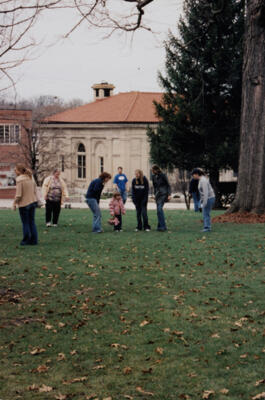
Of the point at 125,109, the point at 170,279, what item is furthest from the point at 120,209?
the point at 125,109

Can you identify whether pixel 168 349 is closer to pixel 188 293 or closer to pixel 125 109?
pixel 188 293

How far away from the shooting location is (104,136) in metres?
64.8

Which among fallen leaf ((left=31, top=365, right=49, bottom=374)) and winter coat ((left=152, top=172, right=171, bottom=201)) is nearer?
fallen leaf ((left=31, top=365, right=49, bottom=374))

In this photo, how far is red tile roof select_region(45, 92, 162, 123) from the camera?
6369 cm

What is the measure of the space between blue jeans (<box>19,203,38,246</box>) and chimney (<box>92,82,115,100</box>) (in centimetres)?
6529

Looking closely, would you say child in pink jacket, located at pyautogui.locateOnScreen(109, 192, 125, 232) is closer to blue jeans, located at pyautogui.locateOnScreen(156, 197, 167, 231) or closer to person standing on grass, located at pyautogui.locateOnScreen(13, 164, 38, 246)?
blue jeans, located at pyautogui.locateOnScreen(156, 197, 167, 231)

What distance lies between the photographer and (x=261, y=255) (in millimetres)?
12242

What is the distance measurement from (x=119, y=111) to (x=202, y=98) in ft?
106

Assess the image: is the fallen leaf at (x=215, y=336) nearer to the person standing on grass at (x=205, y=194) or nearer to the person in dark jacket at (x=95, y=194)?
the person standing on grass at (x=205, y=194)

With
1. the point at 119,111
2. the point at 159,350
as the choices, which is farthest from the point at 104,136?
the point at 159,350

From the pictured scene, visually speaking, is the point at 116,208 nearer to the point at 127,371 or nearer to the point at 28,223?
the point at 28,223

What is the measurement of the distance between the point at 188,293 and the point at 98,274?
2073mm

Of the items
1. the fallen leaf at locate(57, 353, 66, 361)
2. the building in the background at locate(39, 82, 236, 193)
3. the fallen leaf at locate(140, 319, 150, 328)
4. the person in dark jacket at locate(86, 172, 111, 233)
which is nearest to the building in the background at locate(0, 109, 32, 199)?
the building in the background at locate(39, 82, 236, 193)

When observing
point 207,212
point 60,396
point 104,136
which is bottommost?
point 60,396
